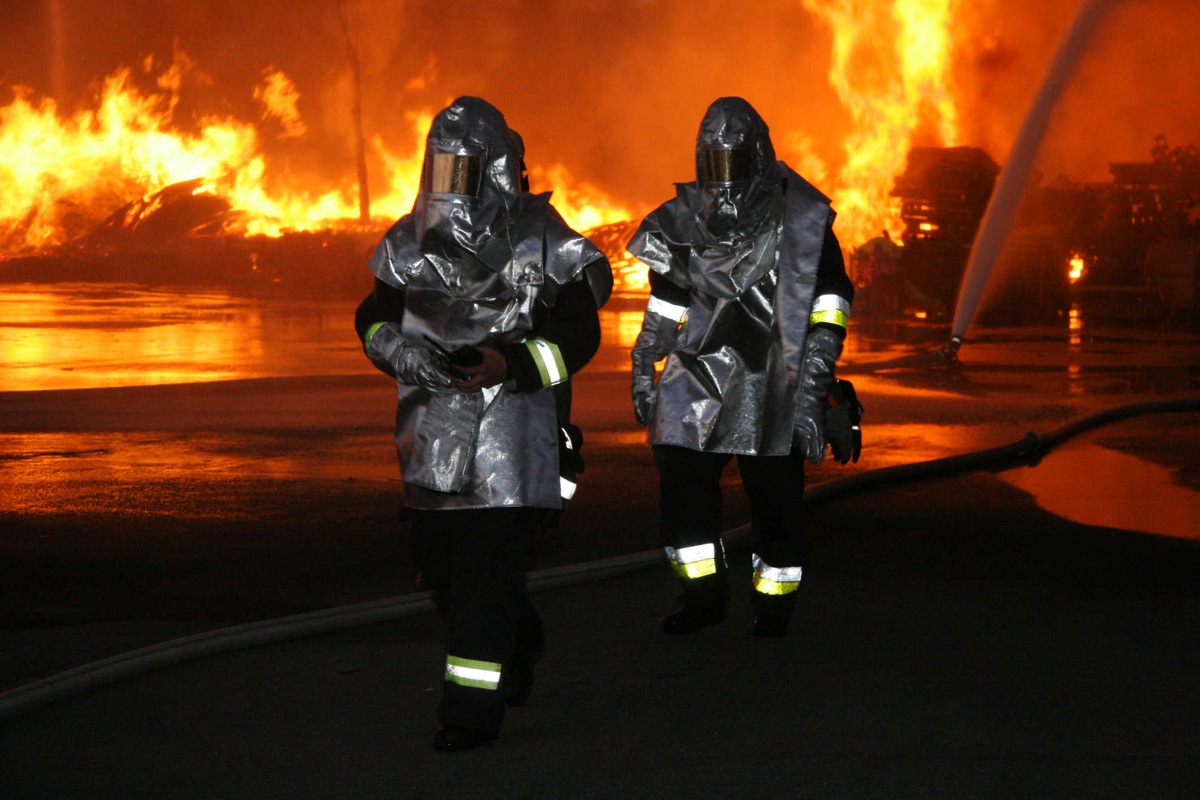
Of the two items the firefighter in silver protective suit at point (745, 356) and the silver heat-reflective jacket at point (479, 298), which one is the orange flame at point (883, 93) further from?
the silver heat-reflective jacket at point (479, 298)

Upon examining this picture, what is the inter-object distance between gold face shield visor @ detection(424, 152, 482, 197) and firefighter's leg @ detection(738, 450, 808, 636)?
5.10ft

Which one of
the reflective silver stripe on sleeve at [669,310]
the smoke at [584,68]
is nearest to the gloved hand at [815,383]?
the reflective silver stripe on sleeve at [669,310]

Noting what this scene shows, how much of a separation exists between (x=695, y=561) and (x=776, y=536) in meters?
0.28

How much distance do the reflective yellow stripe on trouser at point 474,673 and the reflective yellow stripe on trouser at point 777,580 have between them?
1394 mm

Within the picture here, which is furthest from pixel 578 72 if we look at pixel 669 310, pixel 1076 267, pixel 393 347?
pixel 393 347

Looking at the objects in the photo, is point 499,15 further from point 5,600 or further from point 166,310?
point 5,600

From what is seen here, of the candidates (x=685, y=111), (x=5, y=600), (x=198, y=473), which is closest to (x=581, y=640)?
(x=5, y=600)

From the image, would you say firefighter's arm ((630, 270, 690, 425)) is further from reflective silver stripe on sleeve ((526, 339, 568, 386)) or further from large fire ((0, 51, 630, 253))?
large fire ((0, 51, 630, 253))

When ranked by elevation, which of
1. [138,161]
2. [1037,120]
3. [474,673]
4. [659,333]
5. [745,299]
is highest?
[138,161]

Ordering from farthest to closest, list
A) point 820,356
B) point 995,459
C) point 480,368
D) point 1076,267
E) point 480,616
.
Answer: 1. point 1076,267
2. point 995,459
3. point 820,356
4. point 480,616
5. point 480,368

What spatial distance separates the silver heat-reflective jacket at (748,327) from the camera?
5.02m

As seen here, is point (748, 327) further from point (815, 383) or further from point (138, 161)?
point (138, 161)

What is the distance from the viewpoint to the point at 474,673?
3.87 m

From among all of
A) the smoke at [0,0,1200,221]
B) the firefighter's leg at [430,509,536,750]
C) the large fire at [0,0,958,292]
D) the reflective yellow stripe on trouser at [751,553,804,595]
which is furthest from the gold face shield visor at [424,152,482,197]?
the smoke at [0,0,1200,221]
